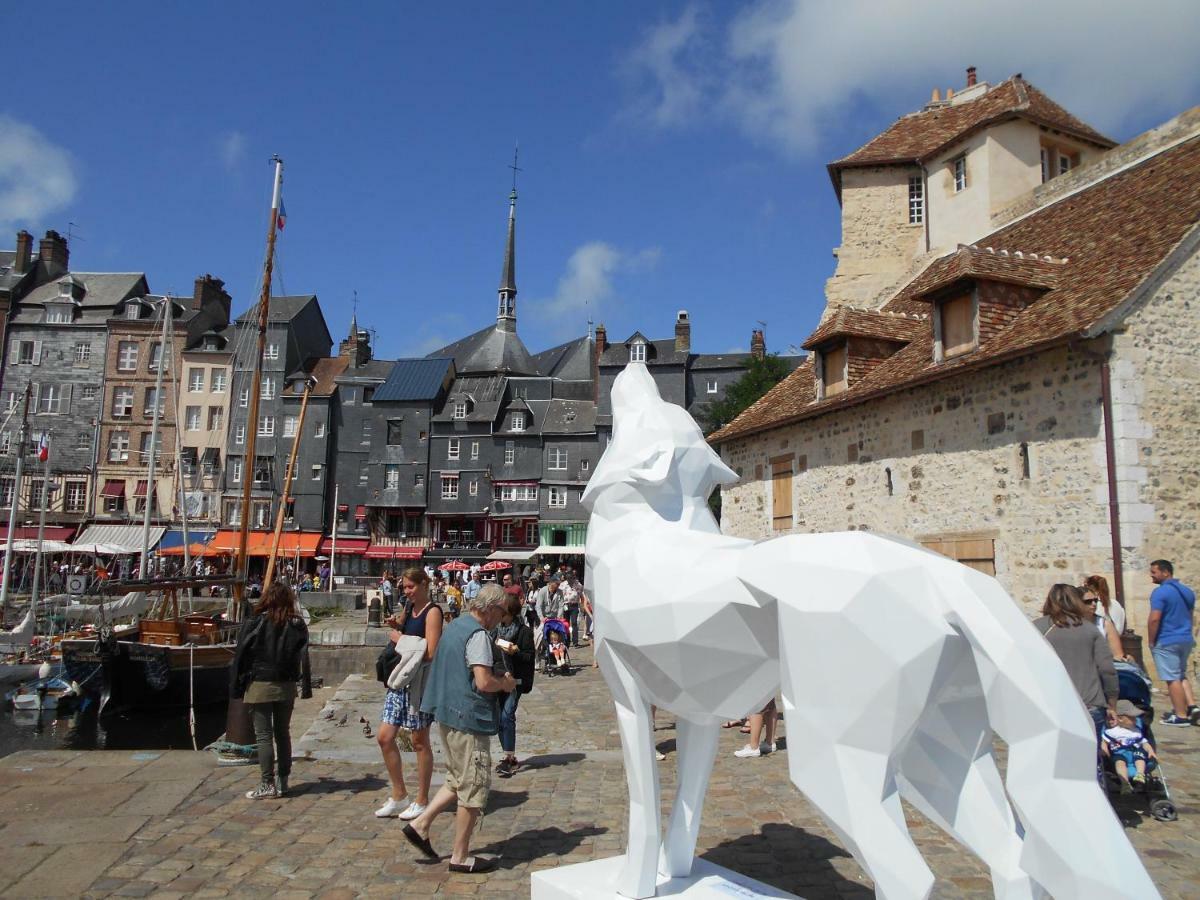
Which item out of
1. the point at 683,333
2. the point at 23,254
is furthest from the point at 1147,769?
the point at 23,254

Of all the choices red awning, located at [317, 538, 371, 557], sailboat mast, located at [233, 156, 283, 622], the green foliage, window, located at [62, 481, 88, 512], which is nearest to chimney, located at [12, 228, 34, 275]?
window, located at [62, 481, 88, 512]

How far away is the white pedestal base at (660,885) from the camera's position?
4.05m

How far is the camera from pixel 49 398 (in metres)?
46.7

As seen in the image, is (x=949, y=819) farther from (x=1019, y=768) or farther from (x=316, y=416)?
(x=316, y=416)

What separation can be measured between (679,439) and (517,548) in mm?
41953

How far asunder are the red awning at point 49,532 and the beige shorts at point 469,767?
151 feet

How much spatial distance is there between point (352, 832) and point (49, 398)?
50.7 metres

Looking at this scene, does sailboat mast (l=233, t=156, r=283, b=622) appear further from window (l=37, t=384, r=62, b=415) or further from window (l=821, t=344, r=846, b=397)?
window (l=37, t=384, r=62, b=415)

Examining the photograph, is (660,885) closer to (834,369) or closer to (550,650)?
(550,650)

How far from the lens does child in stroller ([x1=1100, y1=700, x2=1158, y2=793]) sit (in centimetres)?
591

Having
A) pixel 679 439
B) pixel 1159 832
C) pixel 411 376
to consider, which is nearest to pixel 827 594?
pixel 679 439

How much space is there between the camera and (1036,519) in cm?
1129

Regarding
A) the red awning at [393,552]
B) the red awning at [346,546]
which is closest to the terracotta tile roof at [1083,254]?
the red awning at [393,552]

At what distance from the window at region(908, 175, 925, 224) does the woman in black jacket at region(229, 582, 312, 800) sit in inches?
787
